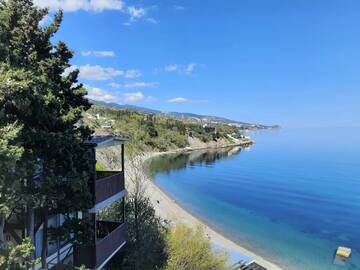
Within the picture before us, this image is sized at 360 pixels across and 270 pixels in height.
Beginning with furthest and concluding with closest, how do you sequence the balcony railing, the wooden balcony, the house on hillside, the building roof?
1. the balcony railing
2. the wooden balcony
3. the building roof
4. the house on hillside

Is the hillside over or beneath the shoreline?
over

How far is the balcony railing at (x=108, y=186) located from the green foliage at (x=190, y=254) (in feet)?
16.7

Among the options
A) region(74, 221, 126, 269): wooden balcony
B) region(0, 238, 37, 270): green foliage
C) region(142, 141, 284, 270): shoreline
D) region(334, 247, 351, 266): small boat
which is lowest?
region(334, 247, 351, 266): small boat

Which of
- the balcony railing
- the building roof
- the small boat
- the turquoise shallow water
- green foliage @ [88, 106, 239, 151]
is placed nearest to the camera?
the building roof

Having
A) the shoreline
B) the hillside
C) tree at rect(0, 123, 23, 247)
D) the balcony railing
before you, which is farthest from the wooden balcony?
the hillside

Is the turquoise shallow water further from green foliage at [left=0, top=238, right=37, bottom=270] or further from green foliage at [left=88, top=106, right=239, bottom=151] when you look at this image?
green foliage at [left=88, top=106, right=239, bottom=151]

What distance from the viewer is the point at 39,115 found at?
31.1ft

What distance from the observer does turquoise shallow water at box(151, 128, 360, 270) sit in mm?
34347

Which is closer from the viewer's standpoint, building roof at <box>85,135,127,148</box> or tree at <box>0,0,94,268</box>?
tree at <box>0,0,94,268</box>

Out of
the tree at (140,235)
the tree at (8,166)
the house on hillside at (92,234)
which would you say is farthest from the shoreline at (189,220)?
the tree at (8,166)

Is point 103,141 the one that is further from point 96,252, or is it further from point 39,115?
point 39,115

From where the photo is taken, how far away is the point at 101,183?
1391 cm

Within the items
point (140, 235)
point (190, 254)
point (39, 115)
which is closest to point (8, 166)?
point (39, 115)

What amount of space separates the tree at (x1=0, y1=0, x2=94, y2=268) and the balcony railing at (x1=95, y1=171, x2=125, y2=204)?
2.24 m
